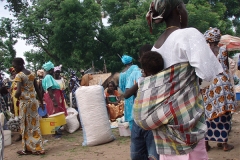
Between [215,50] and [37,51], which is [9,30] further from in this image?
[215,50]

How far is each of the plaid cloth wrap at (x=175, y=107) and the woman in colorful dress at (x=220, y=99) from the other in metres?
2.59

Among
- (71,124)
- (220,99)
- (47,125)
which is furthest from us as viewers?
(71,124)

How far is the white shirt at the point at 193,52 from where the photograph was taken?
1.85 m

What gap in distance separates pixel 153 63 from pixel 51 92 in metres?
5.45

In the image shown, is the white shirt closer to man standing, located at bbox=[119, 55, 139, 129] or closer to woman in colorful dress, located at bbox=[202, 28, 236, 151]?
woman in colorful dress, located at bbox=[202, 28, 236, 151]

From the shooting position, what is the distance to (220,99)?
14.6 feet

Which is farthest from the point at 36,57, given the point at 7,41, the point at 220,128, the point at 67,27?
the point at 220,128

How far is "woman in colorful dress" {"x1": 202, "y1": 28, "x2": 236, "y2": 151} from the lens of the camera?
14.6ft

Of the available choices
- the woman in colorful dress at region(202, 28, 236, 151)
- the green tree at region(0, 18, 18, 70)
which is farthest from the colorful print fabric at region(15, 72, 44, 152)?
the green tree at region(0, 18, 18, 70)

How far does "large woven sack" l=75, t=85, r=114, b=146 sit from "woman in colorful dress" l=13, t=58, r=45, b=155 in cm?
85

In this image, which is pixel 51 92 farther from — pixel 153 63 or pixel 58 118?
pixel 153 63

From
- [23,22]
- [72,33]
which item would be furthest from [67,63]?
[23,22]

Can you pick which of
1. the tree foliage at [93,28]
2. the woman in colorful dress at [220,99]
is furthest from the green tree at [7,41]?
the woman in colorful dress at [220,99]

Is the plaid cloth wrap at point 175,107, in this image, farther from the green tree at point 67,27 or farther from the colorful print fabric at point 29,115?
the green tree at point 67,27
